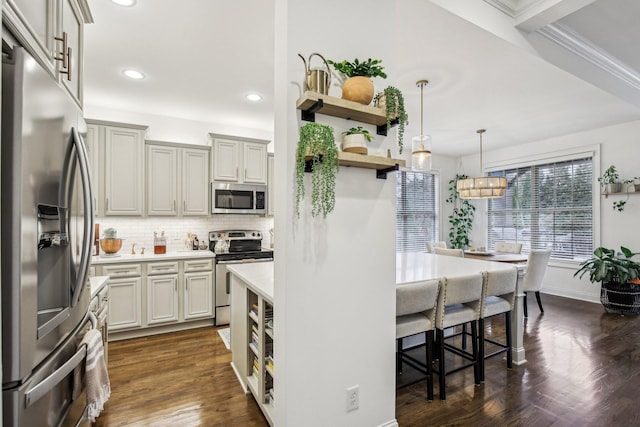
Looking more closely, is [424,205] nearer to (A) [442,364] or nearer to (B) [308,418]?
(A) [442,364]

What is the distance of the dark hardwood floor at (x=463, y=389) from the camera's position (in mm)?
2111

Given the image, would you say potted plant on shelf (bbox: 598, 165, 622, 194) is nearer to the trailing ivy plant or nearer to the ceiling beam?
the trailing ivy plant

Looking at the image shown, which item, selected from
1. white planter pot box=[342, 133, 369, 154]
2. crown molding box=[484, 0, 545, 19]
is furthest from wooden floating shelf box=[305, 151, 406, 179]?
crown molding box=[484, 0, 545, 19]

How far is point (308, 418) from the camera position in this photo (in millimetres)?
1609

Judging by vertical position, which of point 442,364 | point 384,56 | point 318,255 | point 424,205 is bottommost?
point 442,364

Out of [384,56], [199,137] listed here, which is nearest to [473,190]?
[384,56]

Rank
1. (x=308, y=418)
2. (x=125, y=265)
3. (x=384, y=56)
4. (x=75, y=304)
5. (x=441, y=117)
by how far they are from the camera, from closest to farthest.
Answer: (x=75, y=304)
(x=308, y=418)
(x=384, y=56)
(x=125, y=265)
(x=441, y=117)

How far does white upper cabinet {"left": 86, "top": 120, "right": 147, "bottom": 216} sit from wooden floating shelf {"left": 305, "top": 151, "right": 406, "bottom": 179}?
327 cm

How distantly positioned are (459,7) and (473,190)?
301cm

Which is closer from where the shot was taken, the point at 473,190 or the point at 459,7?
the point at 459,7

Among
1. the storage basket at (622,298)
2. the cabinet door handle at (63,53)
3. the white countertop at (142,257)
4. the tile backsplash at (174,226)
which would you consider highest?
the cabinet door handle at (63,53)

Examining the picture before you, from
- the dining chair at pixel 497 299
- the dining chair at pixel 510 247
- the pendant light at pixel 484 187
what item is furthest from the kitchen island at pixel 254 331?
the dining chair at pixel 510 247

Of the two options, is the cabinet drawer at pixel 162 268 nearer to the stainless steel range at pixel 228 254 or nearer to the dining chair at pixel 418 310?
the stainless steel range at pixel 228 254

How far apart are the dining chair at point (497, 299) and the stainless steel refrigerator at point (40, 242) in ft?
8.66
